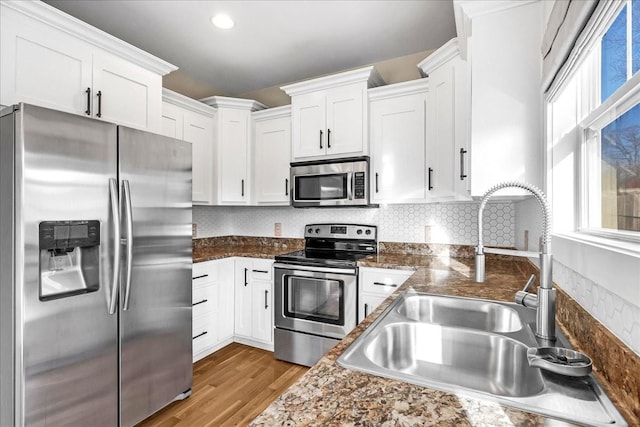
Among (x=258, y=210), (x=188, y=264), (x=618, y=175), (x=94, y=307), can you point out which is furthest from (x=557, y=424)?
(x=258, y=210)

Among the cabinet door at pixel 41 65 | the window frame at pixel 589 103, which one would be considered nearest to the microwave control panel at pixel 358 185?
the window frame at pixel 589 103

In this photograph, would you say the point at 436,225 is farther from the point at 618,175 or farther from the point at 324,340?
the point at 618,175

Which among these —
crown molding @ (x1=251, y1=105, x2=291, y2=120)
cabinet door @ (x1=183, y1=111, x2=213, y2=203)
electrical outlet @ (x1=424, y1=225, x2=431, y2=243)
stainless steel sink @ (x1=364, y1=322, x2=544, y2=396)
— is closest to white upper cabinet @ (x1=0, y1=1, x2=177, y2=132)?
cabinet door @ (x1=183, y1=111, x2=213, y2=203)

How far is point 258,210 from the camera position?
3.70 meters

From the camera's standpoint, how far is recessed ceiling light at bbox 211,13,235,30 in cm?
229

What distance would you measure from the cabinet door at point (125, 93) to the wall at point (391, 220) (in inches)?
48.5

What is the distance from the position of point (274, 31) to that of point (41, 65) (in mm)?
1490

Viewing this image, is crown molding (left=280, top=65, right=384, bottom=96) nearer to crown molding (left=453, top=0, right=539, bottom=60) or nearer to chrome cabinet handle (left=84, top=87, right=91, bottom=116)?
crown molding (left=453, top=0, right=539, bottom=60)

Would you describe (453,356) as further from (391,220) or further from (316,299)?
(391,220)

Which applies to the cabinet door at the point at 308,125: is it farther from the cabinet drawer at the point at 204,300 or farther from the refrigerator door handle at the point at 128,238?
the refrigerator door handle at the point at 128,238

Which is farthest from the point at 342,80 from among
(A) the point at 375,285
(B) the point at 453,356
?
(B) the point at 453,356

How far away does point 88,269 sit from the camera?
1.61 m

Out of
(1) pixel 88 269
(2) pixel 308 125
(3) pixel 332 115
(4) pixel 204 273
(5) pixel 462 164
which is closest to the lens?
(1) pixel 88 269

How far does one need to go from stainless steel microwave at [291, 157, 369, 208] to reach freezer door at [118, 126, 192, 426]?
3.54 feet
